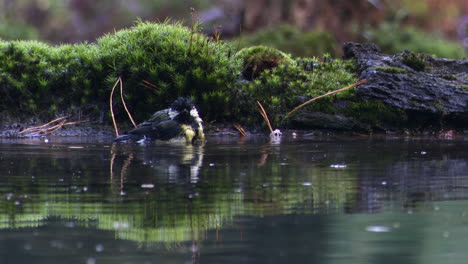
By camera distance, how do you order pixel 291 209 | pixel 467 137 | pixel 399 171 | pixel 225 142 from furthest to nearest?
pixel 467 137 < pixel 225 142 < pixel 399 171 < pixel 291 209

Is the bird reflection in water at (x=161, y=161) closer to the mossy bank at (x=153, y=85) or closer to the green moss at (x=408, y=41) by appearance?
the mossy bank at (x=153, y=85)

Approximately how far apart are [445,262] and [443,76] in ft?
28.6

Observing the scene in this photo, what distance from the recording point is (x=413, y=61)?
38.5 ft

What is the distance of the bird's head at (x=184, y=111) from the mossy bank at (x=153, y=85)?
105 cm

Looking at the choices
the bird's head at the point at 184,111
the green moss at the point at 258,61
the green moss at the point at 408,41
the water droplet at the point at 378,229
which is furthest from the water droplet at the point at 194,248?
the green moss at the point at 408,41

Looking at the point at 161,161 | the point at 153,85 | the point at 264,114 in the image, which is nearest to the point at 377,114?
the point at 264,114

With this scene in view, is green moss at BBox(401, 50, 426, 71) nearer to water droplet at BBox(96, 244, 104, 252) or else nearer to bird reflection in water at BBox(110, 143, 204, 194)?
bird reflection in water at BBox(110, 143, 204, 194)

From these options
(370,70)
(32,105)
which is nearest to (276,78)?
(370,70)

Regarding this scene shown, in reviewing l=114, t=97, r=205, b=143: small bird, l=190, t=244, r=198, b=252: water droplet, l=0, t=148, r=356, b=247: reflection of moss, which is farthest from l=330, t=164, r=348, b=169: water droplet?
l=190, t=244, r=198, b=252: water droplet

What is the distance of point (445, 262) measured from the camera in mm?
3236

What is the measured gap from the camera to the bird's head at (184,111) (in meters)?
9.01

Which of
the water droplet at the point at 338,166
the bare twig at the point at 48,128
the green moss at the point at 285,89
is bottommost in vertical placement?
the water droplet at the point at 338,166

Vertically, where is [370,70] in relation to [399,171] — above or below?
above

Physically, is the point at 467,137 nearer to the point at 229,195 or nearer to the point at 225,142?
the point at 225,142
